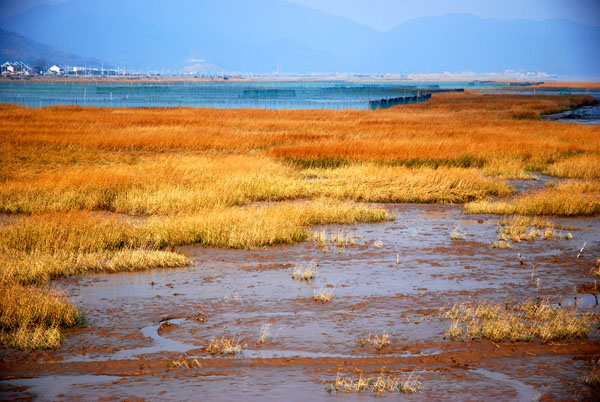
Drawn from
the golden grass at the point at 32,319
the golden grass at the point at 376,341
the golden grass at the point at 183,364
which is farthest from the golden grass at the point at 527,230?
the golden grass at the point at 32,319

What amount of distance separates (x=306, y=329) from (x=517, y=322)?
327 centimetres

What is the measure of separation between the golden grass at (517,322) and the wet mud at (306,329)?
0.68 ft

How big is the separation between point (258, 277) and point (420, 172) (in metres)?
14.1

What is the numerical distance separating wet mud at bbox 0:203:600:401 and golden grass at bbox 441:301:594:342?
21cm

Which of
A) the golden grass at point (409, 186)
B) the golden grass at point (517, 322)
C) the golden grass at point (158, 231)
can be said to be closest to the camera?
the golden grass at point (517, 322)

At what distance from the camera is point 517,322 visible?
9.61m

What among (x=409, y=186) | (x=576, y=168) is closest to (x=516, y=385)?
(x=409, y=186)

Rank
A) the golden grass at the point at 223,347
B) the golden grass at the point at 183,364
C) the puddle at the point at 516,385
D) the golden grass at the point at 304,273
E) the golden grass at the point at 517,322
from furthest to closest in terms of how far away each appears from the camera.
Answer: the golden grass at the point at 304,273 → the golden grass at the point at 517,322 → the golden grass at the point at 223,347 → the golden grass at the point at 183,364 → the puddle at the point at 516,385

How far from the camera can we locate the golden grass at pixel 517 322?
9.11 meters

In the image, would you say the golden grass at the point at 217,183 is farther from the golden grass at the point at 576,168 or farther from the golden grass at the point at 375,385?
the golden grass at the point at 375,385

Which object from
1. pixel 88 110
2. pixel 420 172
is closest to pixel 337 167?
pixel 420 172

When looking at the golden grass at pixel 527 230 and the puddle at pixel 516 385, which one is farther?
the golden grass at pixel 527 230

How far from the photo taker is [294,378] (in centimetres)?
776

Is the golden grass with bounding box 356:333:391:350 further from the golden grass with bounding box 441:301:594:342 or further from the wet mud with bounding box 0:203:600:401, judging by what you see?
the golden grass with bounding box 441:301:594:342
